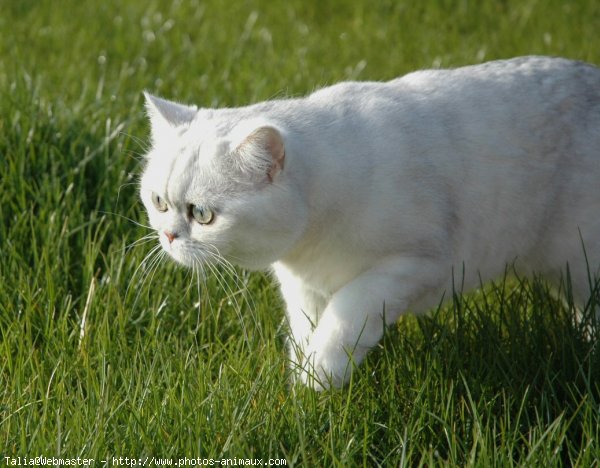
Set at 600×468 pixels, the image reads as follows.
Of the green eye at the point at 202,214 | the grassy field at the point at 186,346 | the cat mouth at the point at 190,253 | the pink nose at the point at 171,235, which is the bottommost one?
the grassy field at the point at 186,346

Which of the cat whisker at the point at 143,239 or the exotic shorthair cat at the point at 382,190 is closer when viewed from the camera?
the exotic shorthair cat at the point at 382,190

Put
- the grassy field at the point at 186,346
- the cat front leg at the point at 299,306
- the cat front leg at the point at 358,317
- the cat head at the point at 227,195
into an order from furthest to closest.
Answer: the cat front leg at the point at 299,306 < the cat front leg at the point at 358,317 < the cat head at the point at 227,195 < the grassy field at the point at 186,346

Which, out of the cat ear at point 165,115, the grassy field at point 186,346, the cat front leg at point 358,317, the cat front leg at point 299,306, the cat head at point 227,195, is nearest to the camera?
the grassy field at point 186,346

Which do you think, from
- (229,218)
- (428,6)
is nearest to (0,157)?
(229,218)

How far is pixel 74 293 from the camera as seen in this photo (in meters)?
3.26

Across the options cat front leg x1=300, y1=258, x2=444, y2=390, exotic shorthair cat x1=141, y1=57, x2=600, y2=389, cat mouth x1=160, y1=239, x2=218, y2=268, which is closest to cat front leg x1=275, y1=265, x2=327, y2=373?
exotic shorthair cat x1=141, y1=57, x2=600, y2=389

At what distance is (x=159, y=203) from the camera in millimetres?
2695

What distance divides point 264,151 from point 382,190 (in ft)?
1.28

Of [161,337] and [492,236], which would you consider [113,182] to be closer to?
[161,337]

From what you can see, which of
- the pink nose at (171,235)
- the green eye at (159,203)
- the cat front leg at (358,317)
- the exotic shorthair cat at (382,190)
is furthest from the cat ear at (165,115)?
the cat front leg at (358,317)

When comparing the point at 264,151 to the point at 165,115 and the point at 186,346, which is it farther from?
the point at 186,346

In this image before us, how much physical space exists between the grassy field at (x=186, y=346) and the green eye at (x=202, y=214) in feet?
1.24

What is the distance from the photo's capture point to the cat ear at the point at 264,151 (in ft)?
8.00

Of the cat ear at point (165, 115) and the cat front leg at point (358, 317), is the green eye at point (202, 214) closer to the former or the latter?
the cat ear at point (165, 115)
